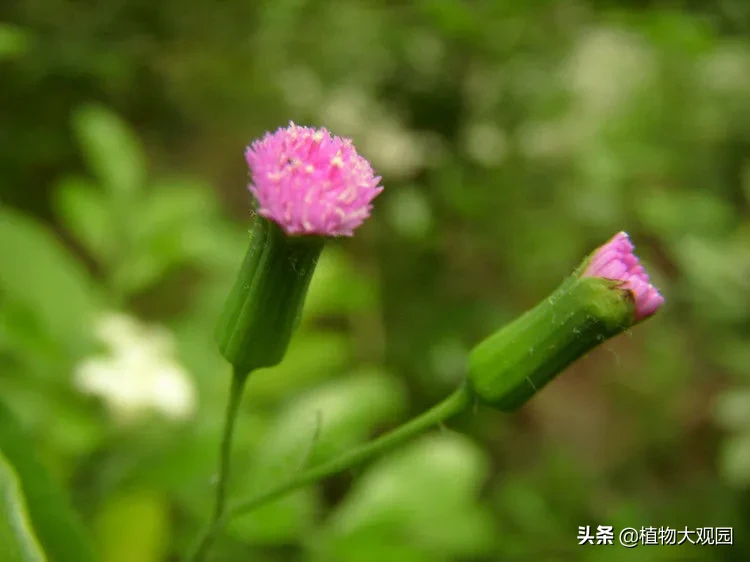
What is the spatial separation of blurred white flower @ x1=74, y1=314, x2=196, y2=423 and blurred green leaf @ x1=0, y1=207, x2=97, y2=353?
0.04 meters

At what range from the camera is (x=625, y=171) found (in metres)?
1.48

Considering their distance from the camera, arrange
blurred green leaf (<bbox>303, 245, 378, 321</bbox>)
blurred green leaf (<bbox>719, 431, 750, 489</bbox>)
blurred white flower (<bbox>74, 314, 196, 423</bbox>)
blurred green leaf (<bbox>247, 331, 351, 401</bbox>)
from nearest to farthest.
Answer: blurred white flower (<bbox>74, 314, 196, 423</bbox>)
blurred green leaf (<bbox>719, 431, 750, 489</bbox>)
blurred green leaf (<bbox>247, 331, 351, 401</bbox>)
blurred green leaf (<bbox>303, 245, 378, 321</bbox>)

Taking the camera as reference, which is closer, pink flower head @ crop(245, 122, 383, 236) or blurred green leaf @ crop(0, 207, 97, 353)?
pink flower head @ crop(245, 122, 383, 236)

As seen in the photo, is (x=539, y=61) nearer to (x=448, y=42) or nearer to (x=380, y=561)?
(x=448, y=42)

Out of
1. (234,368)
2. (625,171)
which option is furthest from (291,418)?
(625,171)

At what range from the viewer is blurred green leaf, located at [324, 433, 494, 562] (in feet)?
3.43

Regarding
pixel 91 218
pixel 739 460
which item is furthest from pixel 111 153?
pixel 739 460

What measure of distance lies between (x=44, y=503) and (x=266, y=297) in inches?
9.3

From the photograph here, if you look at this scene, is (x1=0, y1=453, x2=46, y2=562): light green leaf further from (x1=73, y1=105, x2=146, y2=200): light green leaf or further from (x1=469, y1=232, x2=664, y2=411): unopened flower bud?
(x1=73, y1=105, x2=146, y2=200): light green leaf

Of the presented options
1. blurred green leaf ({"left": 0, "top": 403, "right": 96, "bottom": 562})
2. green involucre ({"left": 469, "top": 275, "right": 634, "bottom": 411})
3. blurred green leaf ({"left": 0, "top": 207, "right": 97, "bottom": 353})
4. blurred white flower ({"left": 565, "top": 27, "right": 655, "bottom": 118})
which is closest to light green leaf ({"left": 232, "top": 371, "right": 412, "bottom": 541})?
blurred green leaf ({"left": 0, "top": 207, "right": 97, "bottom": 353})

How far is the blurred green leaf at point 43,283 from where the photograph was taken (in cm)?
94

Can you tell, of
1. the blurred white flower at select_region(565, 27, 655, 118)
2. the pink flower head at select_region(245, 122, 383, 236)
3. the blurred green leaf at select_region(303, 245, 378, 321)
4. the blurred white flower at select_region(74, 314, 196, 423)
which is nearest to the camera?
the pink flower head at select_region(245, 122, 383, 236)

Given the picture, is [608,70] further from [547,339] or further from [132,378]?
[547,339]

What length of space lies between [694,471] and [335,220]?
4.48ft
